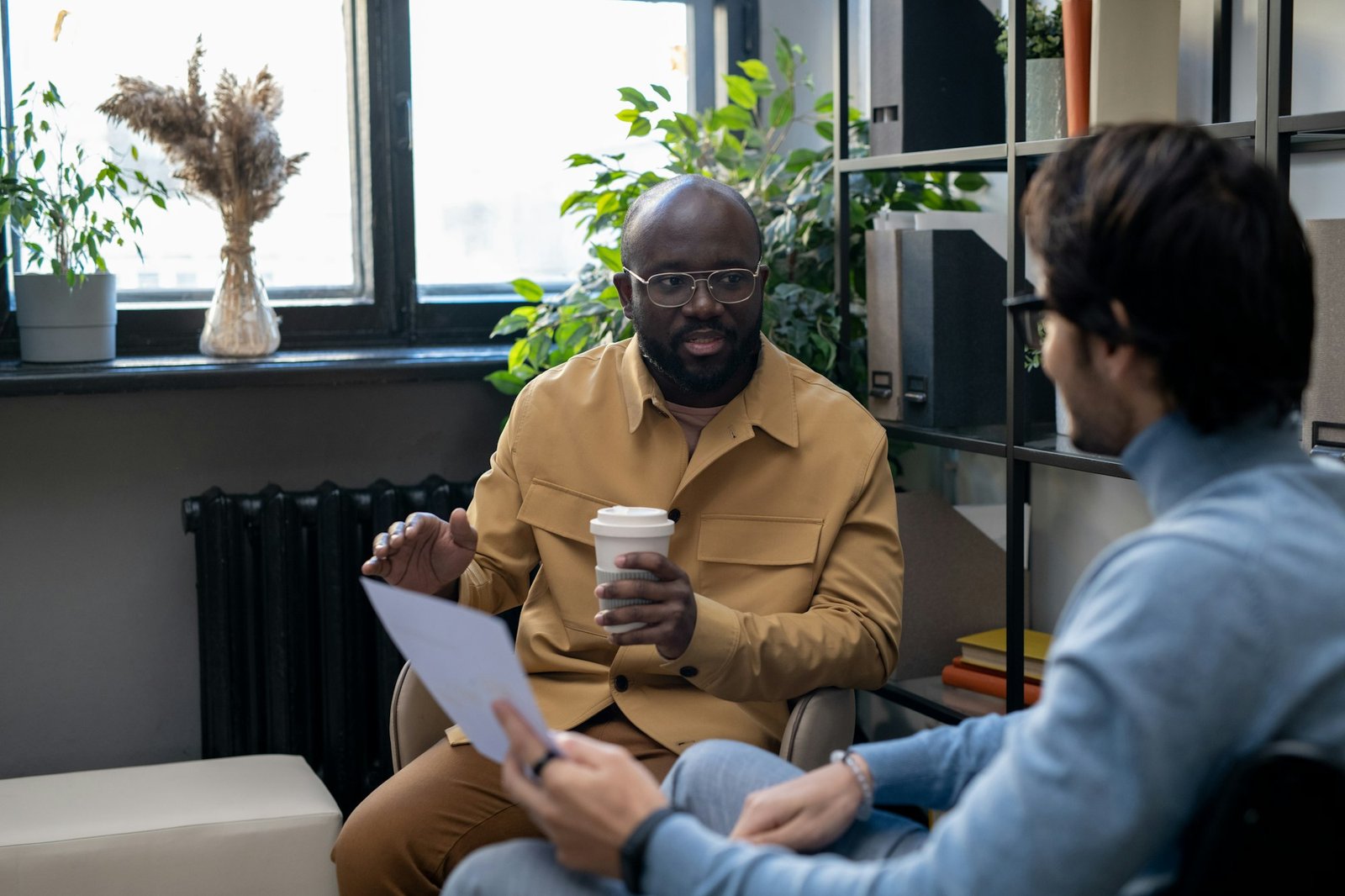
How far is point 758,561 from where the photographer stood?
1.80 m

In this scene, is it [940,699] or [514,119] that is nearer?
[940,699]

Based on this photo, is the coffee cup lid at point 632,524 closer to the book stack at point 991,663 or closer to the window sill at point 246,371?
the book stack at point 991,663

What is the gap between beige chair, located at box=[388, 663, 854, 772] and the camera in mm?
1634

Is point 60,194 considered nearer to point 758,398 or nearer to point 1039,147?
point 758,398

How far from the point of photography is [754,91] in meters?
2.58

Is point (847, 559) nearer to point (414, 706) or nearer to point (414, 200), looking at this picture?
point (414, 706)

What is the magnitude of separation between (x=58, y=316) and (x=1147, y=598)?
2.29 metres

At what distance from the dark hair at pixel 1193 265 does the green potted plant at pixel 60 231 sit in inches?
80.7

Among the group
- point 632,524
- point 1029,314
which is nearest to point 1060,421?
point 632,524

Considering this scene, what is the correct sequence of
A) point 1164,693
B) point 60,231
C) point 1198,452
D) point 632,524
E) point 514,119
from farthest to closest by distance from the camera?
1. point 514,119
2. point 60,231
3. point 632,524
4. point 1198,452
5. point 1164,693

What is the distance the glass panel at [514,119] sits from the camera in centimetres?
292

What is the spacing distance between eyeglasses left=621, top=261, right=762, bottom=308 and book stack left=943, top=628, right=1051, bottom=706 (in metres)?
0.77

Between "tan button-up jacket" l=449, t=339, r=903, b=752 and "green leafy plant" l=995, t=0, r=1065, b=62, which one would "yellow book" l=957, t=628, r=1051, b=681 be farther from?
"green leafy plant" l=995, t=0, r=1065, b=62

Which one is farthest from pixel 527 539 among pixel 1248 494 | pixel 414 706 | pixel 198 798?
pixel 1248 494
